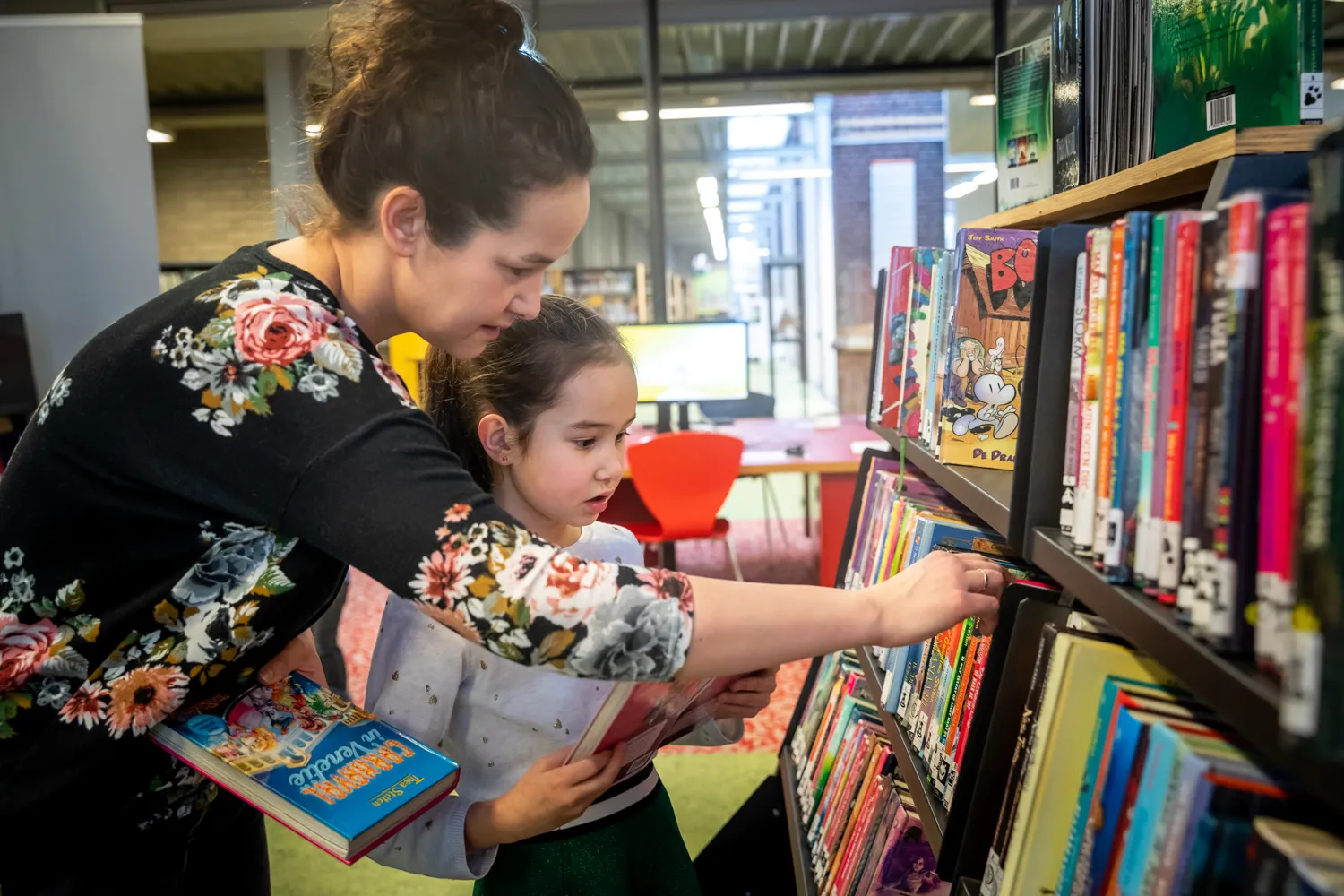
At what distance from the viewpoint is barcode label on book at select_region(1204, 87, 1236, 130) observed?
3.26ft

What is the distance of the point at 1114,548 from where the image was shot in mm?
750

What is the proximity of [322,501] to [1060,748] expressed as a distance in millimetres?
636

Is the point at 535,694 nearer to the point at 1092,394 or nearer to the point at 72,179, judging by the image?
the point at 1092,394

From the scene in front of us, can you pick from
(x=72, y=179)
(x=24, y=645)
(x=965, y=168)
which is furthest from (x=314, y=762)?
(x=965, y=168)

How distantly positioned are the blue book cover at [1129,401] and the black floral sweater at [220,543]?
13.4 inches

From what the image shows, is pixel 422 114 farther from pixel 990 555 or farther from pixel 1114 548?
pixel 990 555

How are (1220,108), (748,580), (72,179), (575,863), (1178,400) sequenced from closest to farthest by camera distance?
(1178,400) → (1220,108) → (575,863) → (72,179) → (748,580)

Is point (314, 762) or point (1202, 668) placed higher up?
point (1202, 668)

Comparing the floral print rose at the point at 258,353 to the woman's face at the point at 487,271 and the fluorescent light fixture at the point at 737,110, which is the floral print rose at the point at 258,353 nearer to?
the woman's face at the point at 487,271

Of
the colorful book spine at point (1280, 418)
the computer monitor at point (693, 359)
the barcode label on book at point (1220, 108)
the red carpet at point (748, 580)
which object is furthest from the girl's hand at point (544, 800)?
the computer monitor at point (693, 359)

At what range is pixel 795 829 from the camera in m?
1.91

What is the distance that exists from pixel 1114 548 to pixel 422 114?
2.36ft

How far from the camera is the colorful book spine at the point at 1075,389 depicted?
841mm

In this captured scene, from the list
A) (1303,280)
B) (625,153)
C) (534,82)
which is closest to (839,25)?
(625,153)
